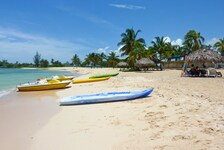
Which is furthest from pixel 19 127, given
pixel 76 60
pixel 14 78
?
pixel 76 60

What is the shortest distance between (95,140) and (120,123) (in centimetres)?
118

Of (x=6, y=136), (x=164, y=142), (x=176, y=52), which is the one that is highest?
(x=176, y=52)

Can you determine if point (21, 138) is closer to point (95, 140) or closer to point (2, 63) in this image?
point (95, 140)

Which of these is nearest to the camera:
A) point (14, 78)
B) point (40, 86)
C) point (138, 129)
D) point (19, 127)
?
point (138, 129)

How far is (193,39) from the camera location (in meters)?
41.6

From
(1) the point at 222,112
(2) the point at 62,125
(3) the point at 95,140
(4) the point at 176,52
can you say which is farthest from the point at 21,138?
(4) the point at 176,52

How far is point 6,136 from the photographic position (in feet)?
16.9

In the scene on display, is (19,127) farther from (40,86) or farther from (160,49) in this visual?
(160,49)

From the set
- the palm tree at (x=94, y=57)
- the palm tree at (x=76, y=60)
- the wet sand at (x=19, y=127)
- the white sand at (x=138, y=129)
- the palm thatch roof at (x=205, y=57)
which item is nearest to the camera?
the white sand at (x=138, y=129)

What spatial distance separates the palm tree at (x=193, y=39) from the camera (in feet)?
134

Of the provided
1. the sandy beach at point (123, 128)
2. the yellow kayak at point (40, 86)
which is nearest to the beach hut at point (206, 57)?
the yellow kayak at point (40, 86)

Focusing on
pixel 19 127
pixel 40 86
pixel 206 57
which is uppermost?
pixel 206 57

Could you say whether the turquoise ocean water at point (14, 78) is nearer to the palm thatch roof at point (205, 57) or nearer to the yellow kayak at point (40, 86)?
the yellow kayak at point (40, 86)

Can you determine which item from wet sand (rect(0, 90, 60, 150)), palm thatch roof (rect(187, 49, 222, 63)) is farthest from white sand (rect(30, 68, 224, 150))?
palm thatch roof (rect(187, 49, 222, 63))
